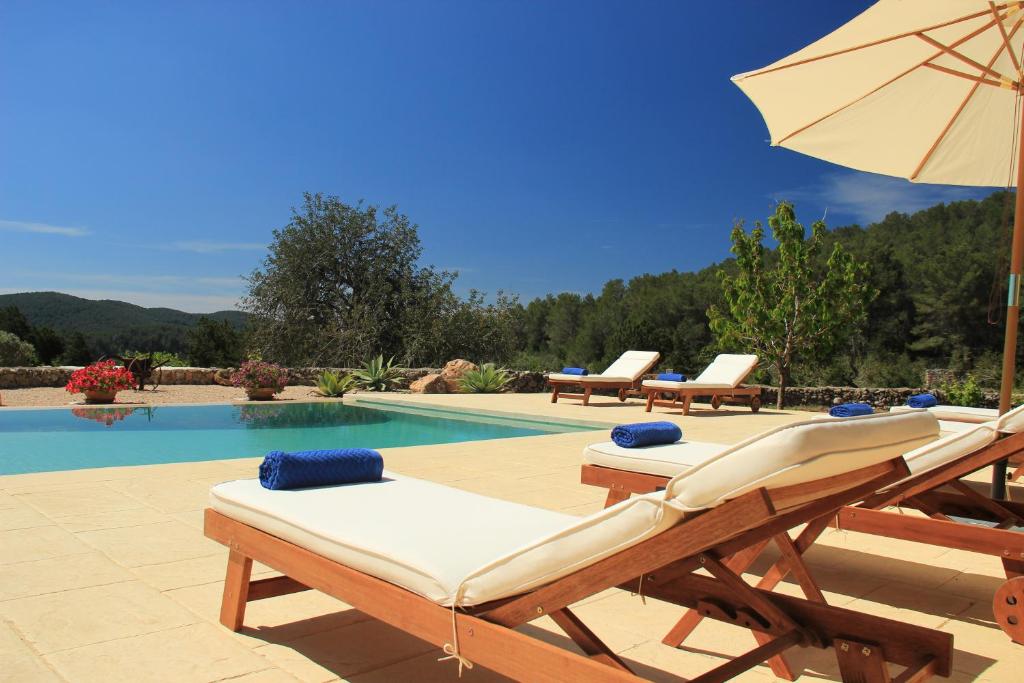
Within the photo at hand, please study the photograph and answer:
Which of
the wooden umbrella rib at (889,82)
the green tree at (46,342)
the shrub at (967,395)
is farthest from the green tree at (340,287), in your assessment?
the wooden umbrella rib at (889,82)

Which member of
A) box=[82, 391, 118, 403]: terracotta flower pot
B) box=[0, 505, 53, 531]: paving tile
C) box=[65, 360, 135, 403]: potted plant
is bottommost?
box=[0, 505, 53, 531]: paving tile

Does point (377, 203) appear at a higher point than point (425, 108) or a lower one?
lower

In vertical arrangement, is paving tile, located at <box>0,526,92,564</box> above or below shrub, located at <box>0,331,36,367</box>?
below

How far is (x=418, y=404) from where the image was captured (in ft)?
38.4

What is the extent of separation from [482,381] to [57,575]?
37.4 ft

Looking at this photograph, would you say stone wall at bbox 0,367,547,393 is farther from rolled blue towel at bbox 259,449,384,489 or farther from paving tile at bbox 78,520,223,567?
rolled blue towel at bbox 259,449,384,489

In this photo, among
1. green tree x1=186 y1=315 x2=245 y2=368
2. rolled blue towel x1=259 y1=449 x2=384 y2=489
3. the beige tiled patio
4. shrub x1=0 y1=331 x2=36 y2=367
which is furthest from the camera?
green tree x1=186 y1=315 x2=245 y2=368

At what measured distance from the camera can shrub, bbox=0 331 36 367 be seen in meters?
15.8

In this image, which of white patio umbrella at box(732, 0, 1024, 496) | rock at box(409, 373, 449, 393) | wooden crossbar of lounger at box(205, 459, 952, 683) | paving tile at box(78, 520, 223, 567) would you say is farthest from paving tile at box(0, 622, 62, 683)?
rock at box(409, 373, 449, 393)

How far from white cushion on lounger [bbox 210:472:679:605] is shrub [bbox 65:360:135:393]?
34.0 feet

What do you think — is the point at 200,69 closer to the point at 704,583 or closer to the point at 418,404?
the point at 418,404

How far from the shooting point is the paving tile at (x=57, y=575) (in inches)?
97.8

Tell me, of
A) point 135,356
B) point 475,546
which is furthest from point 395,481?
point 135,356

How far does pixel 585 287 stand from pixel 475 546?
31640mm
